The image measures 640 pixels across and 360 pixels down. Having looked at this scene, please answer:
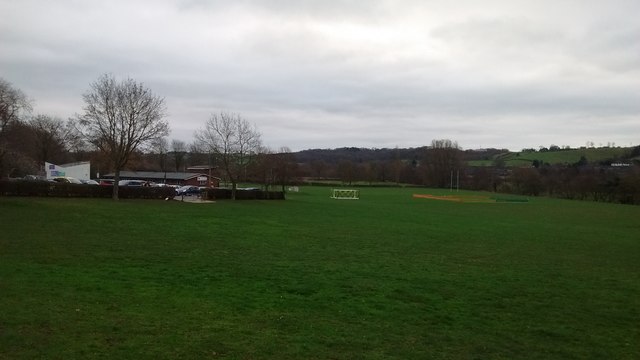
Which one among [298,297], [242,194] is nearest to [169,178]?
[242,194]

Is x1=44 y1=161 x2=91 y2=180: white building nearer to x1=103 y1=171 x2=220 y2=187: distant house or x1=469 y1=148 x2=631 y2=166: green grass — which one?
x1=103 y1=171 x2=220 y2=187: distant house

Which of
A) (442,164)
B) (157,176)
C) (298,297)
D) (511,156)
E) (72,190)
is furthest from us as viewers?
(511,156)

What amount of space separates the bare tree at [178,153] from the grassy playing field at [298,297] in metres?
114

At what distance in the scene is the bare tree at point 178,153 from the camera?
13625cm

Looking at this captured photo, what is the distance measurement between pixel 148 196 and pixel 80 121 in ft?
29.8

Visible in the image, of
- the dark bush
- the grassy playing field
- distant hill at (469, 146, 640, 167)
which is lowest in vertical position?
the grassy playing field

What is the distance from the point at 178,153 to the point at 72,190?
3742 inches

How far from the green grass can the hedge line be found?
13164 centimetres

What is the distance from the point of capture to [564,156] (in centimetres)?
16488

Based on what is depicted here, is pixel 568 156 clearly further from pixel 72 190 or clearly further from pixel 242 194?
pixel 72 190

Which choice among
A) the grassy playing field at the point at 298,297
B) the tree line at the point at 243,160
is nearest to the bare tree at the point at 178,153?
the tree line at the point at 243,160

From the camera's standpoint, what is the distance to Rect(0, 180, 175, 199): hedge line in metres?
39.4

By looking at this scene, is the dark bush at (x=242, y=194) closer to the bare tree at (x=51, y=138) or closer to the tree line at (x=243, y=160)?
the tree line at (x=243, y=160)

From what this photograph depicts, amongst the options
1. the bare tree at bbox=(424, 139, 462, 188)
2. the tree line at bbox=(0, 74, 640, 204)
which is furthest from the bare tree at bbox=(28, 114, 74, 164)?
the bare tree at bbox=(424, 139, 462, 188)
